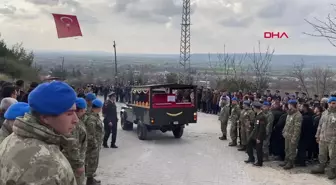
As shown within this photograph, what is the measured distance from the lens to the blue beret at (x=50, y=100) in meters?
2.20

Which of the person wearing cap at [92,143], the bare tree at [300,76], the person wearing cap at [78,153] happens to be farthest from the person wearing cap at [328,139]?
the bare tree at [300,76]

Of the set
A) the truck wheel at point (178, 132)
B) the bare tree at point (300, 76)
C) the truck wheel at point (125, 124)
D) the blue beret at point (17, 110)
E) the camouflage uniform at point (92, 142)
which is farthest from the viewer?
the bare tree at point (300, 76)

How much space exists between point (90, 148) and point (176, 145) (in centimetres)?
677

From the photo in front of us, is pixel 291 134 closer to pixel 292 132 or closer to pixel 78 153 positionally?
pixel 292 132

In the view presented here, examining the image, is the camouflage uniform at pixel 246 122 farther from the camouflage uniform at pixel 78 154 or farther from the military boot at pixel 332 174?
the camouflage uniform at pixel 78 154

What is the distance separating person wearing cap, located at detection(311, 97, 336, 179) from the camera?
953 cm

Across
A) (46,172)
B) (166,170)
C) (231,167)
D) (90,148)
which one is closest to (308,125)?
(231,167)

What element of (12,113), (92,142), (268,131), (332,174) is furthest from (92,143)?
(268,131)

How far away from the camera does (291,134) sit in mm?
10539

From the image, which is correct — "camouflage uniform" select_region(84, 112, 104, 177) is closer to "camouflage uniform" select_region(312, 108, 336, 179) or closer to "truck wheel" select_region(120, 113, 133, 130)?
"camouflage uniform" select_region(312, 108, 336, 179)

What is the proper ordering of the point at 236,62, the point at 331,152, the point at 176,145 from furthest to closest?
the point at 236,62, the point at 176,145, the point at 331,152

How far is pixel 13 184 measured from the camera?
206 cm

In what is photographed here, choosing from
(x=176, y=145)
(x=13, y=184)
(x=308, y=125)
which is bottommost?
(x=176, y=145)

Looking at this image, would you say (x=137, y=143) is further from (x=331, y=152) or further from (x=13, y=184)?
(x=13, y=184)
